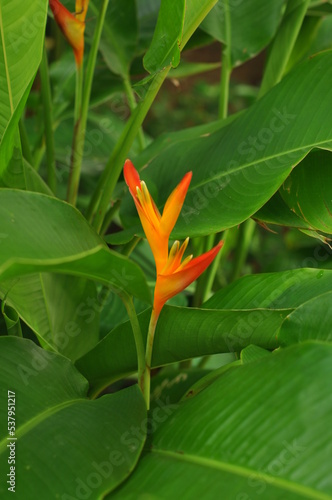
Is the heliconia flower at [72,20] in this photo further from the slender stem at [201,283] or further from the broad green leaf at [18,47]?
the slender stem at [201,283]

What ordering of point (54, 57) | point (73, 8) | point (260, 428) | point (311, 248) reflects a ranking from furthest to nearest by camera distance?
point (54, 57), point (311, 248), point (73, 8), point (260, 428)

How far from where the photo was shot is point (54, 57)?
4.06ft

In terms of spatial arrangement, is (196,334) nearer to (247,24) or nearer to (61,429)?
(61,429)

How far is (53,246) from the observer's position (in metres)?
0.38

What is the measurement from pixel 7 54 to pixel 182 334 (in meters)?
0.29

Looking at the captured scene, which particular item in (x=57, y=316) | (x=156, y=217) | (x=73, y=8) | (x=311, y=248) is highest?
(x=73, y=8)

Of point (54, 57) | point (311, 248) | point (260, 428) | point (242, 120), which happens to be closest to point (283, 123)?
point (242, 120)

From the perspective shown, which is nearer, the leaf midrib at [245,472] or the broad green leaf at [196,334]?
the leaf midrib at [245,472]

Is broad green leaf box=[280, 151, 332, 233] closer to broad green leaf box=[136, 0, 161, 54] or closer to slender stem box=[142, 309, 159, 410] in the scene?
slender stem box=[142, 309, 159, 410]

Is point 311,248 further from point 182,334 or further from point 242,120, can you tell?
point 182,334

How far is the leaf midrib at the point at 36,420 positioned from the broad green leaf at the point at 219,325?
0.23ft

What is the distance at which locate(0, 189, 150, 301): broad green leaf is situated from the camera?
345 mm

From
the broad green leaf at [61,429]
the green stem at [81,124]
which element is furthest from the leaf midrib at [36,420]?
the green stem at [81,124]

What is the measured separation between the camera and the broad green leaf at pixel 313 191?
58 cm
